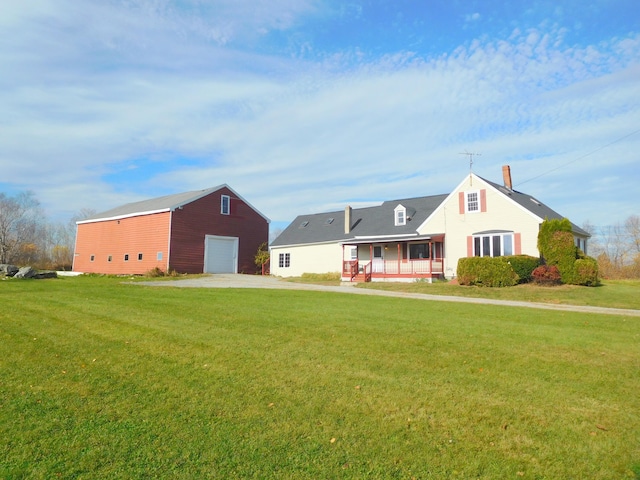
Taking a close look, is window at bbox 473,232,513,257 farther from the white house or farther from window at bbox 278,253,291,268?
window at bbox 278,253,291,268

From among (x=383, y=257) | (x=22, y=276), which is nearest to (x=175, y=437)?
(x=22, y=276)

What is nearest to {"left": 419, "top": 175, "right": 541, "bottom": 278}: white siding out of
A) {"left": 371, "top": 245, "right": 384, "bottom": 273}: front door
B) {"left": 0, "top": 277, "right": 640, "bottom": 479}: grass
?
{"left": 371, "top": 245, "right": 384, "bottom": 273}: front door

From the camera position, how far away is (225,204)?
33.0 meters

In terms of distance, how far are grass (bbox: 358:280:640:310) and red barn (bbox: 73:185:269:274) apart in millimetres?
14212

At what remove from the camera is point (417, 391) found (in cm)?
511

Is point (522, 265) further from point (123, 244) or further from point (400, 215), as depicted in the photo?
point (123, 244)

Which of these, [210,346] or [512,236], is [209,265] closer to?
[512,236]

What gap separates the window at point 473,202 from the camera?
2531 cm

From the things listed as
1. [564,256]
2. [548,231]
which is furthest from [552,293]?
[548,231]

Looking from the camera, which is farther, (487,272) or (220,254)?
(220,254)

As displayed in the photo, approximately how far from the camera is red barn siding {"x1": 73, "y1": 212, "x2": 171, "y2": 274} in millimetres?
30047

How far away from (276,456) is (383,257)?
86.0ft

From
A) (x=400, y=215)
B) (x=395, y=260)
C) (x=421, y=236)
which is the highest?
(x=400, y=215)

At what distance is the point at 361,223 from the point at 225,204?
10.1 meters
